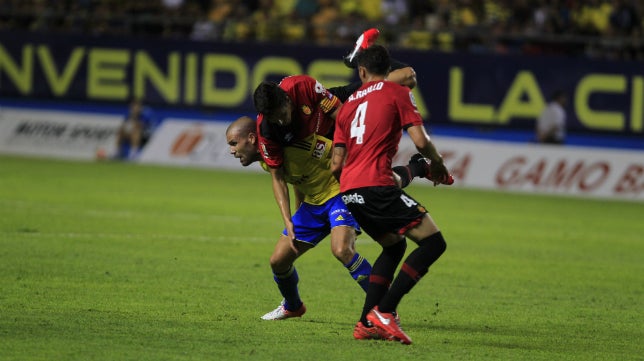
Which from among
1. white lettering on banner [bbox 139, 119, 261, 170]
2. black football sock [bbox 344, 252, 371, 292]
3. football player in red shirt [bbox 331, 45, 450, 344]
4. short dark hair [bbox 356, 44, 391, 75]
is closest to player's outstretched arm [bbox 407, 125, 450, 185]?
football player in red shirt [bbox 331, 45, 450, 344]

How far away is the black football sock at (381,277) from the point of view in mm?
8452

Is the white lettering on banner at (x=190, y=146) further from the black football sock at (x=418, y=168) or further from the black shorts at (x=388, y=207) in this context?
the black shorts at (x=388, y=207)

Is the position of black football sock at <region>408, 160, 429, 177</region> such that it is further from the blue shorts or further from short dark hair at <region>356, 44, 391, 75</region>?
short dark hair at <region>356, 44, 391, 75</region>

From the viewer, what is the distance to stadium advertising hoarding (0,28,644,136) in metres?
25.8

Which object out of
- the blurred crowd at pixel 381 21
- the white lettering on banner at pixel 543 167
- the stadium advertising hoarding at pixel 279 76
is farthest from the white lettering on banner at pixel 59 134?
the white lettering on banner at pixel 543 167

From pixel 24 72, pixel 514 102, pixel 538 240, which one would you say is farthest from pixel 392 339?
pixel 24 72

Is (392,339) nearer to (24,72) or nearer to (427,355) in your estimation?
(427,355)

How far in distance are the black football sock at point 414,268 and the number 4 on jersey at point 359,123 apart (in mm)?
847

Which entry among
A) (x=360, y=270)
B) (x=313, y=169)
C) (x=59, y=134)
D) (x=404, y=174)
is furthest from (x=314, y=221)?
(x=59, y=134)

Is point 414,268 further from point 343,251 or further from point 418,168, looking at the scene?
point 418,168

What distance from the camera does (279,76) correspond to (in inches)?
1122

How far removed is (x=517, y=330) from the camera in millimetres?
9375

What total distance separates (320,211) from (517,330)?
1.80 meters

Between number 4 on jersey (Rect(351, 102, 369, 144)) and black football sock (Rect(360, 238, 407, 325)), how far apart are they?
0.87 metres
